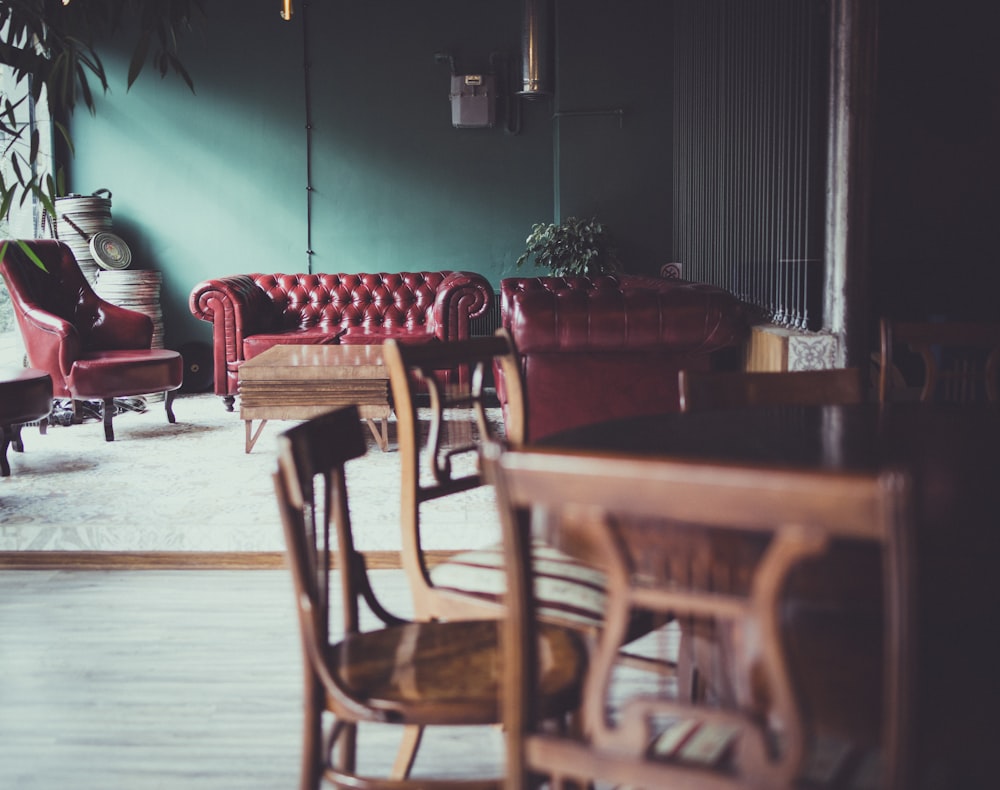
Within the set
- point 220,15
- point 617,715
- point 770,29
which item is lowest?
point 617,715

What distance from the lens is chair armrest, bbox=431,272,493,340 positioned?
20.1 ft

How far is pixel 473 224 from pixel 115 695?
19.1 feet

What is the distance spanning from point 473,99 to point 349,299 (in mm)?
1885

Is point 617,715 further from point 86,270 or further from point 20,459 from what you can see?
point 86,270

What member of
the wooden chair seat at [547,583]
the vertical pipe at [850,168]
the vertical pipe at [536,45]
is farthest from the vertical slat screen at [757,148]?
the wooden chair seat at [547,583]

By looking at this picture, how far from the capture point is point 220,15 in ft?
24.2

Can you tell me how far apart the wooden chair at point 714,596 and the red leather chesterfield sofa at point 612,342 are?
108 inches

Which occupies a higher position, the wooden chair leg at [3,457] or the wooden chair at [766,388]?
the wooden chair at [766,388]

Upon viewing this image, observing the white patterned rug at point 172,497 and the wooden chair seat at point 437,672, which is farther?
the white patterned rug at point 172,497

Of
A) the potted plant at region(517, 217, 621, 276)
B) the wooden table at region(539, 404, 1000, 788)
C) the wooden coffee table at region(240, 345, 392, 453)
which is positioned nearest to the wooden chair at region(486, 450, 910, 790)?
the wooden table at region(539, 404, 1000, 788)

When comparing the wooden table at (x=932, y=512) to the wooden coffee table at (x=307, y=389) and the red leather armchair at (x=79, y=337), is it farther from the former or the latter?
the red leather armchair at (x=79, y=337)

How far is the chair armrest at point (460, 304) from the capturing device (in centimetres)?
614

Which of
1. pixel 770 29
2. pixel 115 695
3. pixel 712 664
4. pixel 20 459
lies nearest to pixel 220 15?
pixel 20 459

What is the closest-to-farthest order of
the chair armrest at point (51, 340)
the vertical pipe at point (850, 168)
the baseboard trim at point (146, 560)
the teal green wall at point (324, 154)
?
the vertical pipe at point (850, 168) < the baseboard trim at point (146, 560) < the chair armrest at point (51, 340) < the teal green wall at point (324, 154)
